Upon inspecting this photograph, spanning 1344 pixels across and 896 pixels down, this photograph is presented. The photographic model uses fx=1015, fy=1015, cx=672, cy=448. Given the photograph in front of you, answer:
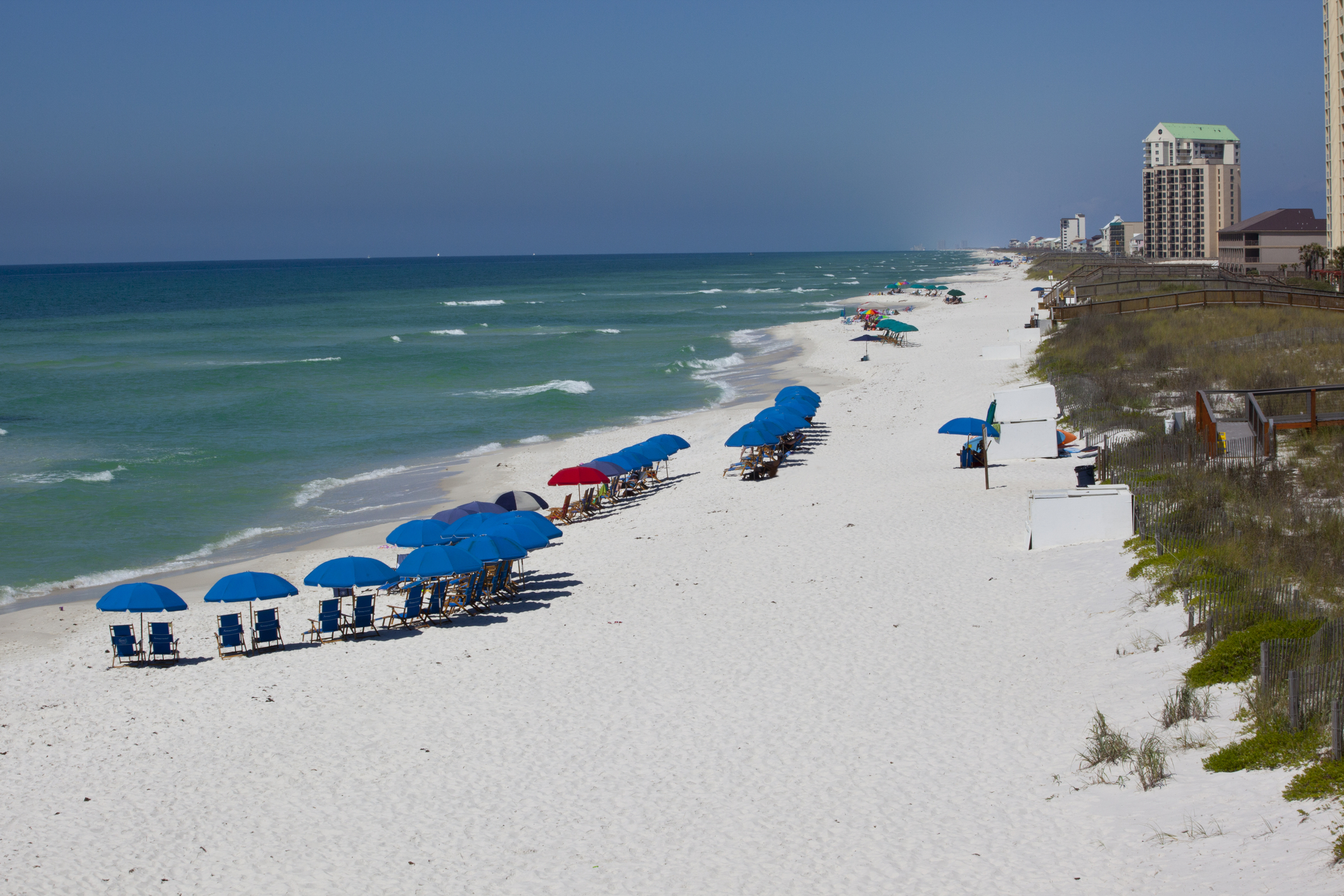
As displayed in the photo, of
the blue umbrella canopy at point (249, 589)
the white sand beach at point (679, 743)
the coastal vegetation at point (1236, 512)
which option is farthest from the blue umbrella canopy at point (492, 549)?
the coastal vegetation at point (1236, 512)

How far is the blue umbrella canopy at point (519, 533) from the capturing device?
14641 millimetres

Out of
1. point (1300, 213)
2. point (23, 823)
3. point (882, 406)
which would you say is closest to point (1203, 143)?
point (1300, 213)

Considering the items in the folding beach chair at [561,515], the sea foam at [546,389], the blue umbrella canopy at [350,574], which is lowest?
the folding beach chair at [561,515]

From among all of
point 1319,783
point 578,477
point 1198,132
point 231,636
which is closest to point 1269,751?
point 1319,783

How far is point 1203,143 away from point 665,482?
171 meters

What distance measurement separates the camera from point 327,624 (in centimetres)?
1352

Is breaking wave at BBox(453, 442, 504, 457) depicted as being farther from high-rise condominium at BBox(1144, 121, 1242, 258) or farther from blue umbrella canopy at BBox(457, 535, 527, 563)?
high-rise condominium at BBox(1144, 121, 1242, 258)

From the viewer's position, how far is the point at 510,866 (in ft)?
25.0

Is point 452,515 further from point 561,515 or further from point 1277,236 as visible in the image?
point 1277,236

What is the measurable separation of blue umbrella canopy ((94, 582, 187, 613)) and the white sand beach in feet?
2.69

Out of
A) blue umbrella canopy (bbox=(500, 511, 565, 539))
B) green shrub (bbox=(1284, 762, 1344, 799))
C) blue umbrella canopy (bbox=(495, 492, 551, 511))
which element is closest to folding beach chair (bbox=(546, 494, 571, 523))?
blue umbrella canopy (bbox=(495, 492, 551, 511))

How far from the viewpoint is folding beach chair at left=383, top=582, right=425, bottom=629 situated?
13.9 metres

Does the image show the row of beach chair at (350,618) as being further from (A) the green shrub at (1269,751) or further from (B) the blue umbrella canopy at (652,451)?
(A) the green shrub at (1269,751)

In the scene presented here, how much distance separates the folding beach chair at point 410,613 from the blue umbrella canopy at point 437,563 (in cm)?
47
